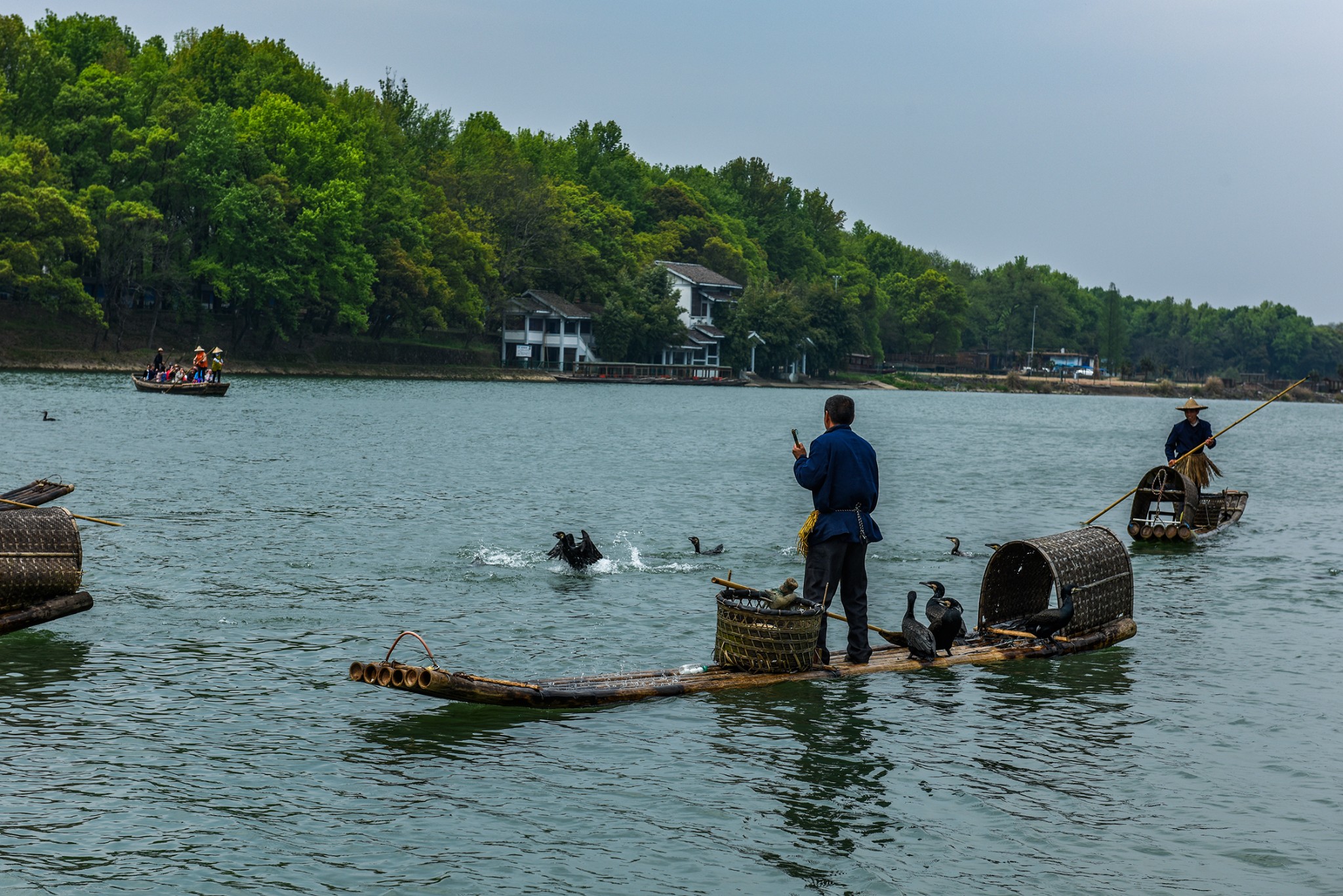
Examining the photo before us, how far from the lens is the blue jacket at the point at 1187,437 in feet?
86.1

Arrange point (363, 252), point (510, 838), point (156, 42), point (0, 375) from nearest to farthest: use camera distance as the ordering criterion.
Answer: point (510, 838) < point (0, 375) < point (363, 252) < point (156, 42)

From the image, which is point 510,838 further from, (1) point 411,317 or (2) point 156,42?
(2) point 156,42

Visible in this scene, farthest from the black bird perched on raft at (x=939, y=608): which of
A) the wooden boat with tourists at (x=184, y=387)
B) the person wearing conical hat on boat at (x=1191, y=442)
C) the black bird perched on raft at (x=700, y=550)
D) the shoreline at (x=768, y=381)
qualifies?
the shoreline at (x=768, y=381)

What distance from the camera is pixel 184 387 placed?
203 ft

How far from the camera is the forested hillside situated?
79.6 metres

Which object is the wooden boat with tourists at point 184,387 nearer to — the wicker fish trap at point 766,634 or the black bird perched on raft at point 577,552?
the black bird perched on raft at point 577,552

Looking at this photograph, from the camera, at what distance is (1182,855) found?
9539mm

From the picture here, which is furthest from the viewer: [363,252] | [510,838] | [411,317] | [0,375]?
[411,317]

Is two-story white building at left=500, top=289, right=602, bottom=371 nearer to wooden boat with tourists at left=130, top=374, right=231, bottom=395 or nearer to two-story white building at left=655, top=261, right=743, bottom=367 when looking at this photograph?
two-story white building at left=655, top=261, right=743, bottom=367

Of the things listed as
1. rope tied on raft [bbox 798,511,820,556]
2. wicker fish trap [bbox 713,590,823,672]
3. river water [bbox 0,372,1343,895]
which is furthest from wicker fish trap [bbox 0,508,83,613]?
rope tied on raft [bbox 798,511,820,556]

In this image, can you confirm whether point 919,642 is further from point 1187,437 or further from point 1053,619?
point 1187,437

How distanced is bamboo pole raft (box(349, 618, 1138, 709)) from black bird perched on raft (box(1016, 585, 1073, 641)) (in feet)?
0.79

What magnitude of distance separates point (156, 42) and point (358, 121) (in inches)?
986

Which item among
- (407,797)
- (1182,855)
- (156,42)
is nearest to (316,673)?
(407,797)
